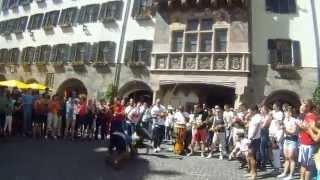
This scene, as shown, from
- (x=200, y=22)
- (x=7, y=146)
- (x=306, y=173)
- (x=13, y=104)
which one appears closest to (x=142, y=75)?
(x=200, y=22)

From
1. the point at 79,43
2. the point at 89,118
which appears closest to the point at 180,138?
the point at 89,118

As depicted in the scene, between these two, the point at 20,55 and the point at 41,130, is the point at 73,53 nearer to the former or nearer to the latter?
the point at 20,55

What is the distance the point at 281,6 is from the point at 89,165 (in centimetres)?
1708

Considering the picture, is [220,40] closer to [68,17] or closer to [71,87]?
[71,87]

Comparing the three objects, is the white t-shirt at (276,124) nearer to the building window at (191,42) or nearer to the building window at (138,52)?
the building window at (191,42)

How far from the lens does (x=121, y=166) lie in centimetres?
1353

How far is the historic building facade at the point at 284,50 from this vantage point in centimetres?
2523

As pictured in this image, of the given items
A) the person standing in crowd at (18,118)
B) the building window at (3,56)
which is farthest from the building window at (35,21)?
the person standing in crowd at (18,118)

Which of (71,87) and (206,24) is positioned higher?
(206,24)

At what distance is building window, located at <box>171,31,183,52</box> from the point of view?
2800 cm

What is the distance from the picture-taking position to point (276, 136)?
1473cm

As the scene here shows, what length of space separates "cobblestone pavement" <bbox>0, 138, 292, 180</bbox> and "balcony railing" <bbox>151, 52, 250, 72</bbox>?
10.4 meters

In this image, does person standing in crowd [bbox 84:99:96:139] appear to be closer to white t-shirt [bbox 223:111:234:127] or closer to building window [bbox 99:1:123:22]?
white t-shirt [bbox 223:111:234:127]

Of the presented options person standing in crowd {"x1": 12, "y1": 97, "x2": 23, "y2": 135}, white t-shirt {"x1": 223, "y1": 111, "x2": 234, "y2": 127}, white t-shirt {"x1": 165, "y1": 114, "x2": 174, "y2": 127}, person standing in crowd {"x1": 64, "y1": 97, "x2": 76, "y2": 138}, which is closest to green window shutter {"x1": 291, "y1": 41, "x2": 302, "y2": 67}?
white t-shirt {"x1": 223, "y1": 111, "x2": 234, "y2": 127}
